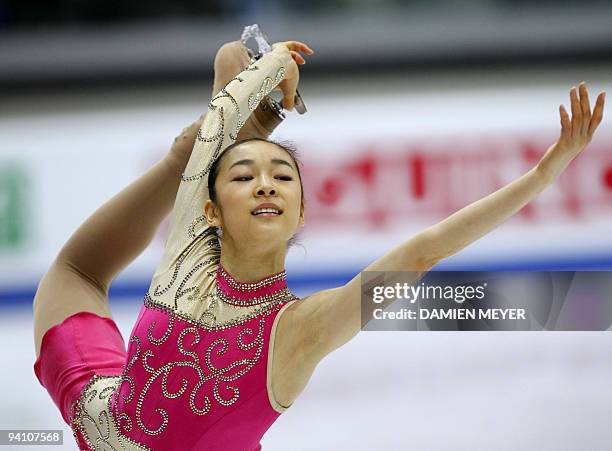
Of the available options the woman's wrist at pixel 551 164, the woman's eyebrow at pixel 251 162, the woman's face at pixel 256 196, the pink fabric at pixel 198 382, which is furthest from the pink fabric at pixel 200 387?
the woman's wrist at pixel 551 164

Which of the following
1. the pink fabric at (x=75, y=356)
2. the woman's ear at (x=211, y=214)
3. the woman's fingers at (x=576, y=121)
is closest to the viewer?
the woman's fingers at (x=576, y=121)

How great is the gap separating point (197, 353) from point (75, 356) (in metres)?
0.36

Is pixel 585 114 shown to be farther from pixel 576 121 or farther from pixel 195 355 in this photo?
pixel 195 355

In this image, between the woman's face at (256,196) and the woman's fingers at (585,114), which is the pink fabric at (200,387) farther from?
the woman's fingers at (585,114)

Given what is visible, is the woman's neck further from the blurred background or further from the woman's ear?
the blurred background

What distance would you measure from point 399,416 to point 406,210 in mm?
574

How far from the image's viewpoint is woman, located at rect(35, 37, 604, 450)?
1320 mm

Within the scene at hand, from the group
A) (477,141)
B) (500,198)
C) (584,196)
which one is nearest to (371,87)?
(477,141)

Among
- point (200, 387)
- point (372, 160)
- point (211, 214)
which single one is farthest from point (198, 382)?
point (372, 160)

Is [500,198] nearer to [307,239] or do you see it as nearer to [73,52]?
[307,239]

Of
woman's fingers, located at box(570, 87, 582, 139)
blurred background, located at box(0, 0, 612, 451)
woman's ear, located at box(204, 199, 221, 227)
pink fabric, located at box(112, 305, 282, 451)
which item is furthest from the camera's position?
blurred background, located at box(0, 0, 612, 451)

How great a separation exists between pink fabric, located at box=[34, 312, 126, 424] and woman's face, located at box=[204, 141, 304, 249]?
1.23ft

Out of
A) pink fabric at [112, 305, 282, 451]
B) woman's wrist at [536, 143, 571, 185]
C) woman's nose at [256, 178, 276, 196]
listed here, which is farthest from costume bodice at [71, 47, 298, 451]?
woman's wrist at [536, 143, 571, 185]

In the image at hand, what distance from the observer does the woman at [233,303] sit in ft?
4.33
